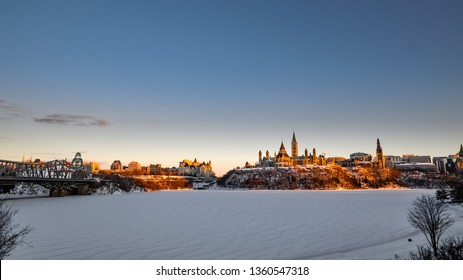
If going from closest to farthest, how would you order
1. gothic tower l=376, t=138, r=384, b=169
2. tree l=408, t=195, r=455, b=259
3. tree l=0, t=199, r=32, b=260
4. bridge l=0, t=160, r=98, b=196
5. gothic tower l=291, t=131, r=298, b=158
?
tree l=0, t=199, r=32, b=260, tree l=408, t=195, r=455, b=259, bridge l=0, t=160, r=98, b=196, gothic tower l=376, t=138, r=384, b=169, gothic tower l=291, t=131, r=298, b=158

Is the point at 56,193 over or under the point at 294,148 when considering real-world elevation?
under

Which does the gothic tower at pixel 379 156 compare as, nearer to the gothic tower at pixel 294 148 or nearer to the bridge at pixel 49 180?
the gothic tower at pixel 294 148

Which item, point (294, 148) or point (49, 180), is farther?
point (294, 148)

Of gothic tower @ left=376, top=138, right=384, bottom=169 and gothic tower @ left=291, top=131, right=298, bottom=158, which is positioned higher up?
gothic tower @ left=291, top=131, right=298, bottom=158

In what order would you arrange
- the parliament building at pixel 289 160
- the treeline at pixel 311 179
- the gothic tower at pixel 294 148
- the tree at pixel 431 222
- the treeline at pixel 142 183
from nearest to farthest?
the tree at pixel 431 222, the treeline at pixel 142 183, the treeline at pixel 311 179, the parliament building at pixel 289 160, the gothic tower at pixel 294 148

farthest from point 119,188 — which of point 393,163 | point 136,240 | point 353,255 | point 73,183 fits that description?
point 393,163

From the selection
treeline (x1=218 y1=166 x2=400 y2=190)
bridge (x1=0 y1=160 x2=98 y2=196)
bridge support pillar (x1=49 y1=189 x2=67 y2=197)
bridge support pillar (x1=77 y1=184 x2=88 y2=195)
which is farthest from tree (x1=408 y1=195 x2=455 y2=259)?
treeline (x1=218 y1=166 x2=400 y2=190)

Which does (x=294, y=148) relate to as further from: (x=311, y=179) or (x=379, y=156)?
(x=311, y=179)

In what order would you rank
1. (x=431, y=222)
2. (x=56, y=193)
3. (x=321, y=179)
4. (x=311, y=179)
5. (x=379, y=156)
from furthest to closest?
1. (x=379, y=156)
2. (x=311, y=179)
3. (x=321, y=179)
4. (x=56, y=193)
5. (x=431, y=222)

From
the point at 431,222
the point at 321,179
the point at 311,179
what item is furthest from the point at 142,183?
the point at 431,222

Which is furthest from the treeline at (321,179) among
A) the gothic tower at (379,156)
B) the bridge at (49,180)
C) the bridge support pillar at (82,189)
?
the bridge at (49,180)

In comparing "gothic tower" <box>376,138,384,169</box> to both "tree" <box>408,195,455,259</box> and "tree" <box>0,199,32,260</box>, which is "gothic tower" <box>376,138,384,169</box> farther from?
"tree" <box>0,199,32,260</box>

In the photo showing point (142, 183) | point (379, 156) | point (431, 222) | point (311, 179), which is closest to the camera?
point (431, 222)
